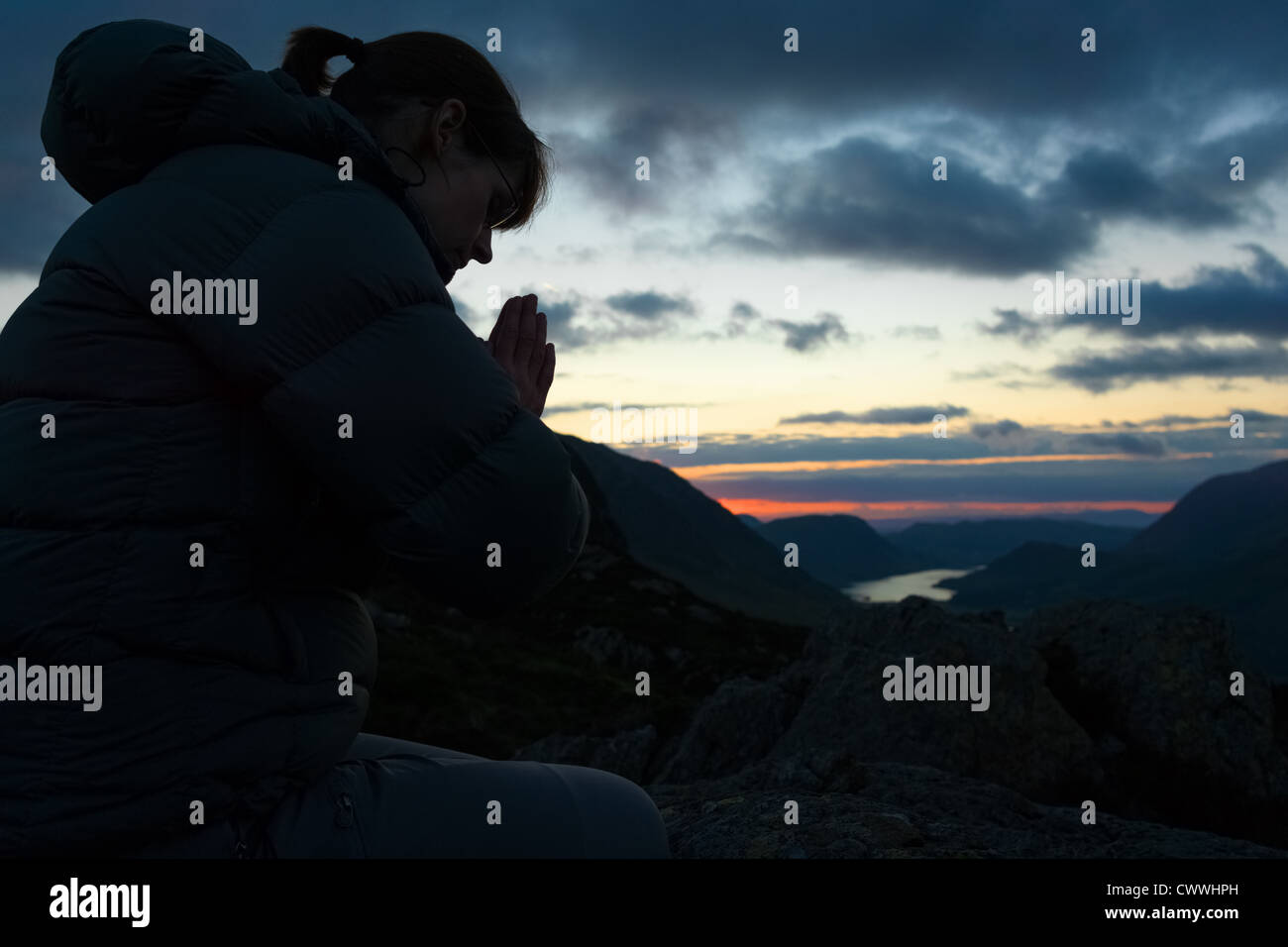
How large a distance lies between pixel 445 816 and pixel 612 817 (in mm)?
563

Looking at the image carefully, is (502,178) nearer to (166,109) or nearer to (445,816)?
(166,109)

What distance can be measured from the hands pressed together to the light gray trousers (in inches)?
50.3

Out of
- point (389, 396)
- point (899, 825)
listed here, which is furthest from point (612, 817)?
point (899, 825)

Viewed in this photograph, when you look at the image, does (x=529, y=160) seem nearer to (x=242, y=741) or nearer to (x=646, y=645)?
(x=242, y=741)

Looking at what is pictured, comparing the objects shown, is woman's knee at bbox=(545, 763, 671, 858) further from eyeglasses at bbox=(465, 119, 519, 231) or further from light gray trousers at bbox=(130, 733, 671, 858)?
eyeglasses at bbox=(465, 119, 519, 231)

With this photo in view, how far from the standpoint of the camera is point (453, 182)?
10.6 ft

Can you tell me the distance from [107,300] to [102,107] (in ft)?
2.01

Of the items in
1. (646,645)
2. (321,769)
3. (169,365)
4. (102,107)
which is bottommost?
(646,645)

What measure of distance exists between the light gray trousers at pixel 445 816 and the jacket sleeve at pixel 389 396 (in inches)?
27.5

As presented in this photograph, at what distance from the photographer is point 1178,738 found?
10766 mm

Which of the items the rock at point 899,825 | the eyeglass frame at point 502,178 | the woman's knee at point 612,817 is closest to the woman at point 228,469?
the woman's knee at point 612,817

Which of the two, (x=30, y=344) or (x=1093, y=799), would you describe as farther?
(x=1093, y=799)
